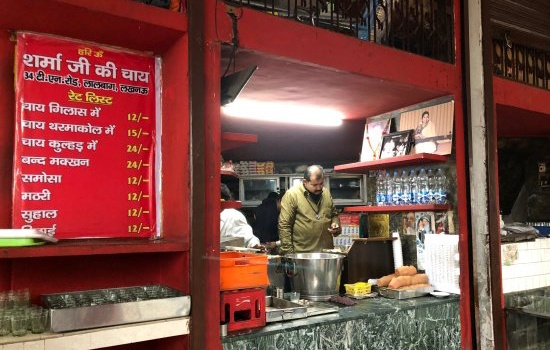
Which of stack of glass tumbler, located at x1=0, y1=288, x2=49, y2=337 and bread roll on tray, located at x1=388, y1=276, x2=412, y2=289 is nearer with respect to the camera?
stack of glass tumbler, located at x1=0, y1=288, x2=49, y2=337

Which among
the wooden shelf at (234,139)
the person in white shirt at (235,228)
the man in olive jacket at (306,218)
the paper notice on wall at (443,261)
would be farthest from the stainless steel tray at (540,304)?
the wooden shelf at (234,139)

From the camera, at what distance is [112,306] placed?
2.09 meters

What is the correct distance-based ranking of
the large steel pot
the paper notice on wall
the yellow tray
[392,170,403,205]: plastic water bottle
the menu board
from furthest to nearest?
1. [392,170,403,205]: plastic water bottle
2. the paper notice on wall
3. the large steel pot
4. the menu board
5. the yellow tray

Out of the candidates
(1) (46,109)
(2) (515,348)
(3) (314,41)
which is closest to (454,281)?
(2) (515,348)

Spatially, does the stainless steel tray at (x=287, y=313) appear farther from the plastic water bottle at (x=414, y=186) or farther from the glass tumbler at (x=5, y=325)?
the plastic water bottle at (x=414, y=186)

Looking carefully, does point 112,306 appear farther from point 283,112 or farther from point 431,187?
point 431,187

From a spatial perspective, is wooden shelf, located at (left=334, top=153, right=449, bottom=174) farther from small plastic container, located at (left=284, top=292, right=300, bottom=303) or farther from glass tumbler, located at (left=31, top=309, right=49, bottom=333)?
glass tumbler, located at (left=31, top=309, right=49, bottom=333)

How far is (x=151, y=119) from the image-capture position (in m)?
2.70

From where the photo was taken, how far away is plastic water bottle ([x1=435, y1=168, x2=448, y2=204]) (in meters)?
3.79

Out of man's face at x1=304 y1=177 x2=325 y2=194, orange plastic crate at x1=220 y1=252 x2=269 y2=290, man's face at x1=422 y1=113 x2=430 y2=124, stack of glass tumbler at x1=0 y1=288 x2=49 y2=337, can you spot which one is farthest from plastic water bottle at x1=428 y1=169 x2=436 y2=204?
stack of glass tumbler at x1=0 y1=288 x2=49 y2=337

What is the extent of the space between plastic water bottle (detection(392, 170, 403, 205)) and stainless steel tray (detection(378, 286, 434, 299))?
81 centimetres

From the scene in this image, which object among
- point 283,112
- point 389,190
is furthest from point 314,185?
point 283,112

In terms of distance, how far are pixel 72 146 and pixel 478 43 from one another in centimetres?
312

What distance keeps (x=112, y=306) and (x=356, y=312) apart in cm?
163
